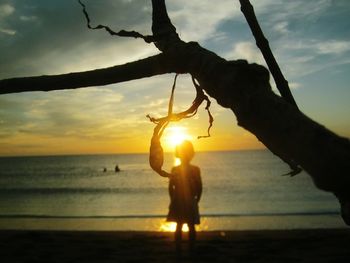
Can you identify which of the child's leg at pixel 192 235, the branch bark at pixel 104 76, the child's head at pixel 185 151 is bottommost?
the child's leg at pixel 192 235

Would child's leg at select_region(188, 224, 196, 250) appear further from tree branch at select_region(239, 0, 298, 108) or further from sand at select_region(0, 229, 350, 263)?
tree branch at select_region(239, 0, 298, 108)

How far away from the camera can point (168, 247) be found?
11602 mm

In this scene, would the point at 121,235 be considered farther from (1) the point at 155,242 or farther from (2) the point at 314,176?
(2) the point at 314,176

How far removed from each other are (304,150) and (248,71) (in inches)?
9.0

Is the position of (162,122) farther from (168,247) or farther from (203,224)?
(203,224)

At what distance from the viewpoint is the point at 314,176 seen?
2.06 ft

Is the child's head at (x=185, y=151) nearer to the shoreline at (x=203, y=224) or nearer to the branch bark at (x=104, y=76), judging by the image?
the branch bark at (x=104, y=76)

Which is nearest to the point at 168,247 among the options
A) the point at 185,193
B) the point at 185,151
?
the point at 185,193

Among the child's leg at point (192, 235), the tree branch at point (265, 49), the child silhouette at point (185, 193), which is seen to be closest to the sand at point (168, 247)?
the child's leg at point (192, 235)

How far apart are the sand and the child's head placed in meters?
2.79

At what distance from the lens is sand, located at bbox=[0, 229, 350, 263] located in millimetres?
10259

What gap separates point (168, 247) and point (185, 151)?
4.74 m

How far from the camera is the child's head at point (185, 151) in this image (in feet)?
Answer: 25.7

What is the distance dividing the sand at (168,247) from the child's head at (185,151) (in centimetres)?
279
